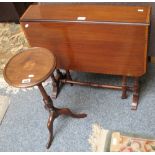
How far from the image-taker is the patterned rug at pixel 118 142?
1.64m

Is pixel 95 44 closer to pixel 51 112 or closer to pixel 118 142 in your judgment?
pixel 51 112

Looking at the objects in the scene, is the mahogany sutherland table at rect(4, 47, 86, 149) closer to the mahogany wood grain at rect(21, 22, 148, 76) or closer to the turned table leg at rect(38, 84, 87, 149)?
the turned table leg at rect(38, 84, 87, 149)

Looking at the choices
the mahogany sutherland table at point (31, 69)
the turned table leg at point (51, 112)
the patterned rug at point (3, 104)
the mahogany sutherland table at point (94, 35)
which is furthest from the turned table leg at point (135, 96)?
the patterned rug at point (3, 104)

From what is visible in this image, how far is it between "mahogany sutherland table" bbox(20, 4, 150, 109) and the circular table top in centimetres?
19

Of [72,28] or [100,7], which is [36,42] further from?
[100,7]

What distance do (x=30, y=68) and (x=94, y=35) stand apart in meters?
0.49

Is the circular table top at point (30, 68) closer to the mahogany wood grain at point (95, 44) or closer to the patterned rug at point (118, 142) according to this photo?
the mahogany wood grain at point (95, 44)

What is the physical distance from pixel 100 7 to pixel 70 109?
861mm

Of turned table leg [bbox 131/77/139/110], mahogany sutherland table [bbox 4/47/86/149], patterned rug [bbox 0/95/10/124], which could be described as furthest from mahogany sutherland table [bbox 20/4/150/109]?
patterned rug [bbox 0/95/10/124]

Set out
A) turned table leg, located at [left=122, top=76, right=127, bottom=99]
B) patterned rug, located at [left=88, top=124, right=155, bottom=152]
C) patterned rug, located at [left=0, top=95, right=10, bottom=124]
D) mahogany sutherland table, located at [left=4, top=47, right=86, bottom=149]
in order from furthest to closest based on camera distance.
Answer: patterned rug, located at [left=0, top=95, right=10, bottom=124] → turned table leg, located at [left=122, top=76, right=127, bottom=99] → patterned rug, located at [left=88, top=124, right=155, bottom=152] → mahogany sutherland table, located at [left=4, top=47, right=86, bottom=149]

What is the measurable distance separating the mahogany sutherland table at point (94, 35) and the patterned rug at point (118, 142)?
0.28 m

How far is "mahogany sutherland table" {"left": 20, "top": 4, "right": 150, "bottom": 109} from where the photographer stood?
1516mm

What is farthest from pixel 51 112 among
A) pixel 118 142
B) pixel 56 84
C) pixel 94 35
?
pixel 94 35

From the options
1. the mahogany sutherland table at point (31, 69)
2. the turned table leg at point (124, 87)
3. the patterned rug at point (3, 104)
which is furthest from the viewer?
the patterned rug at point (3, 104)
